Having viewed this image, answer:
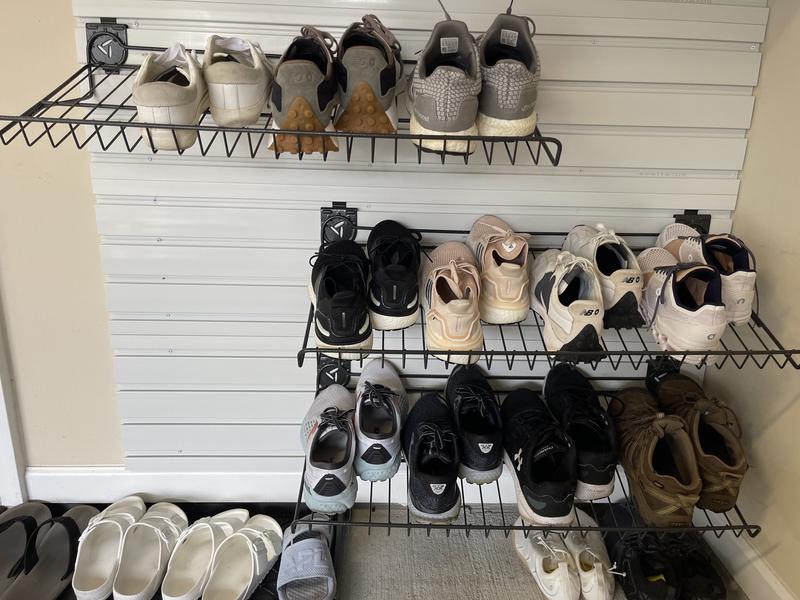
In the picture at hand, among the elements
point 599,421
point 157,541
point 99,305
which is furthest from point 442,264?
point 157,541

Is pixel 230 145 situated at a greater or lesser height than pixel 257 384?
greater

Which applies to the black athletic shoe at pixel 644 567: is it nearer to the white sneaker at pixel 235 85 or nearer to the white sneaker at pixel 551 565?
the white sneaker at pixel 551 565

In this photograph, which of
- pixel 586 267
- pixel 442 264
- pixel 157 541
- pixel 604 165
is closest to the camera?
pixel 586 267

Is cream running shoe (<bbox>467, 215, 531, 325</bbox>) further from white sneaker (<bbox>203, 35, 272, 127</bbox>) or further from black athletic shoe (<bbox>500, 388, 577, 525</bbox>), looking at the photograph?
white sneaker (<bbox>203, 35, 272, 127</bbox>)

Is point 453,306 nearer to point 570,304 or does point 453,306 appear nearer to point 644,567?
point 570,304

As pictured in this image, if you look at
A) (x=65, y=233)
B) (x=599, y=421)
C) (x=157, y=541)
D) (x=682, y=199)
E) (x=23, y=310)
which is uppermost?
(x=682, y=199)

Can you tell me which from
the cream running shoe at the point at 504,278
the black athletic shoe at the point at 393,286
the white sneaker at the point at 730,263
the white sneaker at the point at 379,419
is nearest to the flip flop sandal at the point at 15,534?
the white sneaker at the point at 379,419

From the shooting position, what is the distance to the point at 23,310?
1.86 m

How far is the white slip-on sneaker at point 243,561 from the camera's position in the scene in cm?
178

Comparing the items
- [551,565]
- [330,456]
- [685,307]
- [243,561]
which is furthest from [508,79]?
[243,561]

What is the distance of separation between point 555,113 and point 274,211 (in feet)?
Result: 2.79

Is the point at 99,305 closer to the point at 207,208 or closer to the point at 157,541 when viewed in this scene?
the point at 207,208

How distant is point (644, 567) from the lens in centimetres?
180

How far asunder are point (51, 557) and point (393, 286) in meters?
1.40
